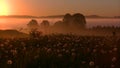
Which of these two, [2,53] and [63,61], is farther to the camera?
[2,53]

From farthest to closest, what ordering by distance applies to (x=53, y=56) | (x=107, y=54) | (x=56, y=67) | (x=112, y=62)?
(x=107, y=54), (x=53, y=56), (x=112, y=62), (x=56, y=67)

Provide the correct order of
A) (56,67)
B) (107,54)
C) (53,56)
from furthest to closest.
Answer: (107,54)
(53,56)
(56,67)

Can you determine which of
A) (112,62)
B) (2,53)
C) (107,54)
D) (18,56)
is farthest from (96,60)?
(2,53)

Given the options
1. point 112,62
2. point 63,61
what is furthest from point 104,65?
point 63,61

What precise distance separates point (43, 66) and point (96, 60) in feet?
6.17

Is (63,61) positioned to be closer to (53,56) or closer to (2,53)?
(53,56)

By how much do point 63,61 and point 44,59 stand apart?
1.99ft

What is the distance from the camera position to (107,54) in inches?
516

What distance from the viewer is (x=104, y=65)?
36.2ft

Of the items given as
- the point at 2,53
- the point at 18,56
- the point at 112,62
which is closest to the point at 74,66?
the point at 112,62

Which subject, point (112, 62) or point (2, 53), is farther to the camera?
point (2, 53)

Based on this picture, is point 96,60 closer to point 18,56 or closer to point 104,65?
point 104,65

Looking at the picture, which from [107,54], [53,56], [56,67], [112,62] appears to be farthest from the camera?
[107,54]

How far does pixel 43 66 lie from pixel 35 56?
121 cm
